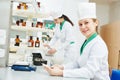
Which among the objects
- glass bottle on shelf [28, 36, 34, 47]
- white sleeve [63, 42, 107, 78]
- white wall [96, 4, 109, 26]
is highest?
white wall [96, 4, 109, 26]

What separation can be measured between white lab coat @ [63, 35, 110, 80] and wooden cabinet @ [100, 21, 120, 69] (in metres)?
3.51

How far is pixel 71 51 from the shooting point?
252 cm

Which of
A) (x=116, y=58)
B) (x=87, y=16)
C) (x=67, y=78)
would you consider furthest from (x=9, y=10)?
(x=116, y=58)

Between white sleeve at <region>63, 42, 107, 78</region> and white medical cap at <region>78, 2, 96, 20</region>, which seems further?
white medical cap at <region>78, 2, 96, 20</region>

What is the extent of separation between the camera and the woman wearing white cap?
1.46 metres

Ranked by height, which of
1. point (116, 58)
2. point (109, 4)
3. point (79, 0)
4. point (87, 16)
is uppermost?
point (109, 4)

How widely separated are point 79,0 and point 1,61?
1.43 m

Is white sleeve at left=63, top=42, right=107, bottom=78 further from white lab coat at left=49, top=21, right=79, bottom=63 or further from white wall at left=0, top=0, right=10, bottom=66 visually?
white lab coat at left=49, top=21, right=79, bottom=63

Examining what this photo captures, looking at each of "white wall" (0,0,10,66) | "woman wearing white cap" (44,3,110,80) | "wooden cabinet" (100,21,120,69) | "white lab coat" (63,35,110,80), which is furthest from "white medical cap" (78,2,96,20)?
"wooden cabinet" (100,21,120,69)

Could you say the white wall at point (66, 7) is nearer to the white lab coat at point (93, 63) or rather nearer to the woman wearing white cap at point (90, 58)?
the woman wearing white cap at point (90, 58)

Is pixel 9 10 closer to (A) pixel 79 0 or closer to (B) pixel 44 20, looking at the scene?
(B) pixel 44 20

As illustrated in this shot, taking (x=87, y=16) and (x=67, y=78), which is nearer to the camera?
(x=67, y=78)

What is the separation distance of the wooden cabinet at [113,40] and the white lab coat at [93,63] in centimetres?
351

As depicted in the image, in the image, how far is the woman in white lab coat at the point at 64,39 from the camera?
2.40 m
